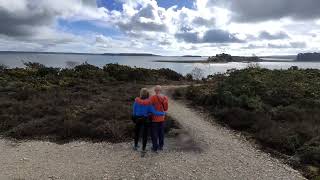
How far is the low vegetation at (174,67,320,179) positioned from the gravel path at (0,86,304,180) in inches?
35.5

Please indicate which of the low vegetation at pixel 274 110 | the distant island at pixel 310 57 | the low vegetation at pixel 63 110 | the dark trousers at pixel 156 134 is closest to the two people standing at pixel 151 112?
the dark trousers at pixel 156 134

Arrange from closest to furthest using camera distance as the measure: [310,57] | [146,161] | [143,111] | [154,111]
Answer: [146,161] → [143,111] → [154,111] → [310,57]

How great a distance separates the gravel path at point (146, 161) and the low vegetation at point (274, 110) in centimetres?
90

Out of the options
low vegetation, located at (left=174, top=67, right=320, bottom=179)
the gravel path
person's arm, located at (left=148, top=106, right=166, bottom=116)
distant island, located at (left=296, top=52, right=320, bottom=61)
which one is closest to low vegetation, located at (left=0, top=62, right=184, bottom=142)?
the gravel path

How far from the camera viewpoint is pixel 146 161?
10.8m

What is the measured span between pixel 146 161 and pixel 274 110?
7.67 metres

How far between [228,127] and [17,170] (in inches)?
308

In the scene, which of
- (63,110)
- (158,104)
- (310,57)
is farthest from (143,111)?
(310,57)

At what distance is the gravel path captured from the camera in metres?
9.91

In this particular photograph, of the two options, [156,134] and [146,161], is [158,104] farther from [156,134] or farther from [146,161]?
[146,161]

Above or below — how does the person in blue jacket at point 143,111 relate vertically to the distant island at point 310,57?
above

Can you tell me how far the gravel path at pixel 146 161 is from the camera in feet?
32.5

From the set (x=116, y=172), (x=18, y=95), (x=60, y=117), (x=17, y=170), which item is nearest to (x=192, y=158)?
(x=116, y=172)

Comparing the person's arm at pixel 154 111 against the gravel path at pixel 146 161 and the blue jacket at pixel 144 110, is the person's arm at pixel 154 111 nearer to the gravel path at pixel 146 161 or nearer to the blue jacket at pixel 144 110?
the blue jacket at pixel 144 110
